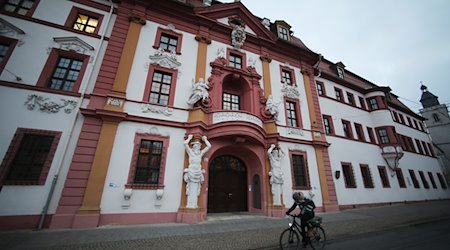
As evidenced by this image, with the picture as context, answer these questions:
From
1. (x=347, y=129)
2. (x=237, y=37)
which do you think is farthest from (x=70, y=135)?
(x=347, y=129)

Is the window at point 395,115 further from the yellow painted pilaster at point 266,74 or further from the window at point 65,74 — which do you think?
the window at point 65,74

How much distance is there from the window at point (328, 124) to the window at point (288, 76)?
4.59m

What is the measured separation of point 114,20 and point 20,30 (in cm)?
431

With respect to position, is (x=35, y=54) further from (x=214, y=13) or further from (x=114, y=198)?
(x=214, y=13)

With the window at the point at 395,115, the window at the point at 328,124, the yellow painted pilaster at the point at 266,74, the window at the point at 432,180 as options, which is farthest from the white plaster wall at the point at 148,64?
the window at the point at 432,180

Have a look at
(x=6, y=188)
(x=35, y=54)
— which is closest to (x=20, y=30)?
(x=35, y=54)

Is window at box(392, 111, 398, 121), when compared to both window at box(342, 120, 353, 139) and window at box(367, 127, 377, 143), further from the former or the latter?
window at box(342, 120, 353, 139)

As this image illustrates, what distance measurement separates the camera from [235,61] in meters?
13.7

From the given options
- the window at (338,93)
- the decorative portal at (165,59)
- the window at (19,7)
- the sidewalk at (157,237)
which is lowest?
the sidewalk at (157,237)

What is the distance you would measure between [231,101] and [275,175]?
19.3ft

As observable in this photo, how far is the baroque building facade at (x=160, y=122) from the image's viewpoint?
761 cm

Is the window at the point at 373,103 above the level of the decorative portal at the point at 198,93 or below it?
above

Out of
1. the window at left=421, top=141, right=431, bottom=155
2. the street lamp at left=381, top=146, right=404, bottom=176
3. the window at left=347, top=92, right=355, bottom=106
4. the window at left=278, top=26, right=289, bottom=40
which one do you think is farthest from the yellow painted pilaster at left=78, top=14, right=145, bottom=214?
the window at left=421, top=141, right=431, bottom=155

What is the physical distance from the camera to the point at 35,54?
8.70 metres
